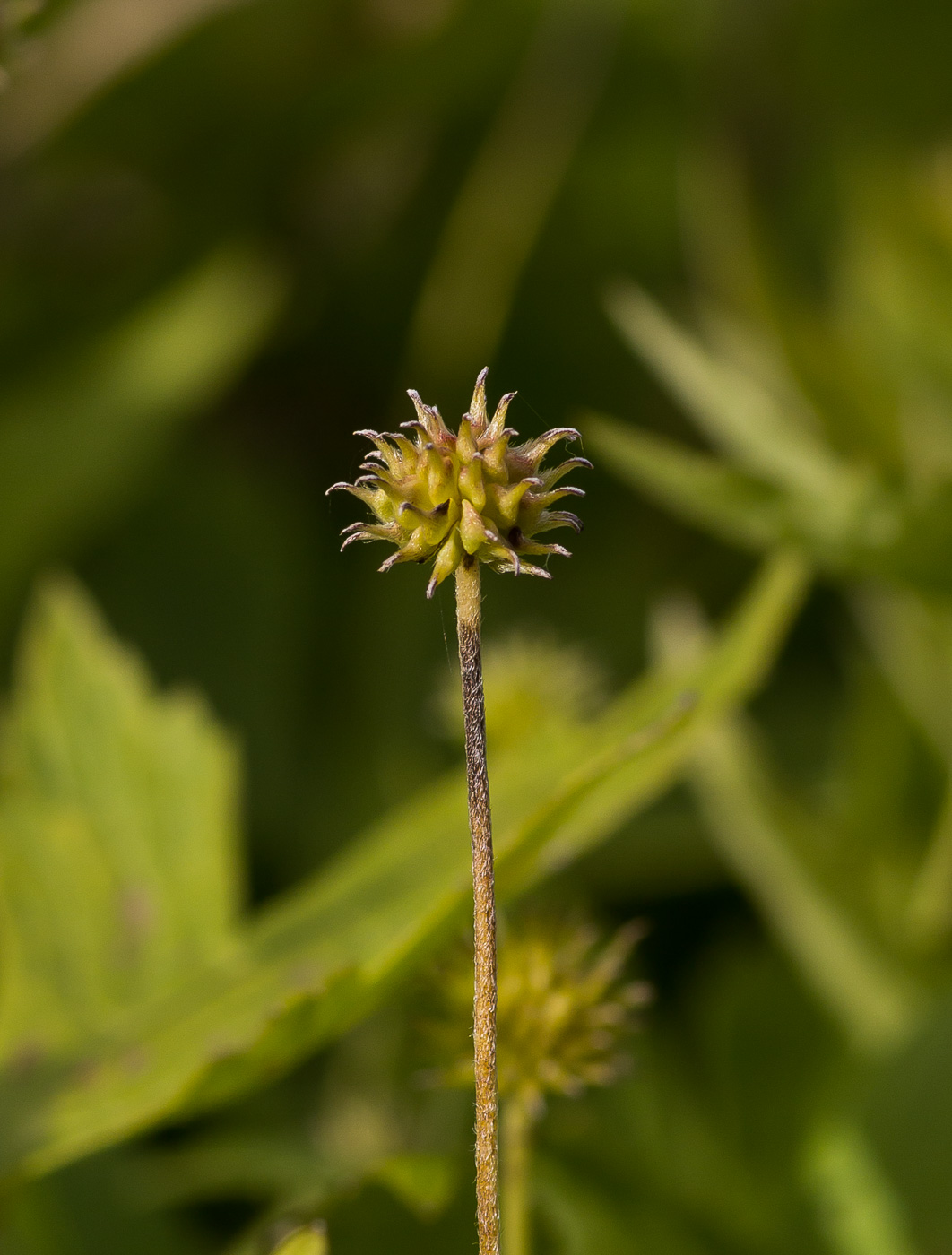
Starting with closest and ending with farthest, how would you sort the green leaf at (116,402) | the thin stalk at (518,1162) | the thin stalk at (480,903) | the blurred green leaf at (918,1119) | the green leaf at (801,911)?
the thin stalk at (480,903) < the thin stalk at (518,1162) < the blurred green leaf at (918,1119) < the green leaf at (801,911) < the green leaf at (116,402)

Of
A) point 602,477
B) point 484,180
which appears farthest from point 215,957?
point 484,180

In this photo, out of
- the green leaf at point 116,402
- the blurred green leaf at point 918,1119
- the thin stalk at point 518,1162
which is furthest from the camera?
the green leaf at point 116,402

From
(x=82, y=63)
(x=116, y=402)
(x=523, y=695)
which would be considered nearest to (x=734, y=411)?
(x=523, y=695)

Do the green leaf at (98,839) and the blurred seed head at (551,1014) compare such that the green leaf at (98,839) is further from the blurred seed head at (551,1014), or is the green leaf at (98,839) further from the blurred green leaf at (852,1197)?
A: the blurred green leaf at (852,1197)

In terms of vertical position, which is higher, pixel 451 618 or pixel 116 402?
pixel 116 402

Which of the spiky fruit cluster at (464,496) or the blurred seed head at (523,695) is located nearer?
the spiky fruit cluster at (464,496)

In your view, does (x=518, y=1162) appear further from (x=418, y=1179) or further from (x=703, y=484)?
(x=703, y=484)

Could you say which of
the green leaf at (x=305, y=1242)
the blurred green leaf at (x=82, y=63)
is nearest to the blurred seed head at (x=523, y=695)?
the green leaf at (x=305, y=1242)
